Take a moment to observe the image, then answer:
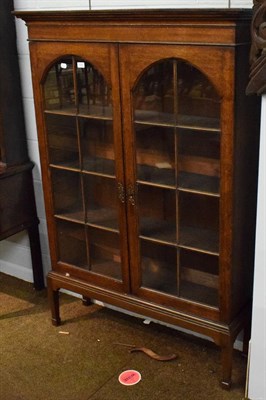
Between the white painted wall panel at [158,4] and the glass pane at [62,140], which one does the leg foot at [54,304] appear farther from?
the white painted wall panel at [158,4]

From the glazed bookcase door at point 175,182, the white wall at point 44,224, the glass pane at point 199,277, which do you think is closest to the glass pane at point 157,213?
the glazed bookcase door at point 175,182

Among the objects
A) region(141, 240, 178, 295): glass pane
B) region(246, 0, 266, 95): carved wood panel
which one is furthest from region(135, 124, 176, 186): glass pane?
region(246, 0, 266, 95): carved wood panel

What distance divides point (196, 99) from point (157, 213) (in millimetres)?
524

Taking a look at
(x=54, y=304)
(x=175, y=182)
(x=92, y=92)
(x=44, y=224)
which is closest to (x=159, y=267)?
(x=175, y=182)

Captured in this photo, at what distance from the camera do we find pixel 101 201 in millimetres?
2369

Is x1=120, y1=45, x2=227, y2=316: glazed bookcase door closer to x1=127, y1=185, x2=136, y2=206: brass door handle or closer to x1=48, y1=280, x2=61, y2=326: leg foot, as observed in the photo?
x1=127, y1=185, x2=136, y2=206: brass door handle

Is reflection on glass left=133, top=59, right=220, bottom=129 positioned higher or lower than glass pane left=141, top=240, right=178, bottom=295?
higher

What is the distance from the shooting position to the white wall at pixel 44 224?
1.94 meters

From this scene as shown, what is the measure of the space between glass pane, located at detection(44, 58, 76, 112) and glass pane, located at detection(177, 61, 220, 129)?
52cm

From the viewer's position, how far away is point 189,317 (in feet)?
7.15

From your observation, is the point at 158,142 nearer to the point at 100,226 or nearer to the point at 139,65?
the point at 139,65

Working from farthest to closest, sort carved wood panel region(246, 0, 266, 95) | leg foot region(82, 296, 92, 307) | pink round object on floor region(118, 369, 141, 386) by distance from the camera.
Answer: leg foot region(82, 296, 92, 307), pink round object on floor region(118, 369, 141, 386), carved wood panel region(246, 0, 266, 95)

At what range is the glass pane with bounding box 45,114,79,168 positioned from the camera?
2328mm

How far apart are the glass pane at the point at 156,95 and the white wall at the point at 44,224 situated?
1.23 feet
